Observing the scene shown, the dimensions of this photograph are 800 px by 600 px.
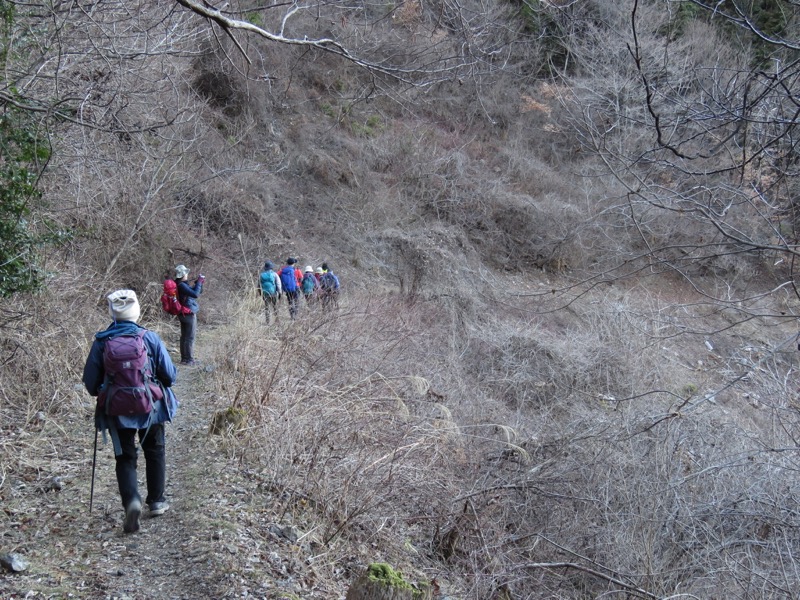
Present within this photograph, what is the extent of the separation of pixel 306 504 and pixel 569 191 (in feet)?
77.2

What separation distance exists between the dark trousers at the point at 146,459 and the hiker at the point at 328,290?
5279 mm

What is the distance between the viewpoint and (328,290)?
11930 mm

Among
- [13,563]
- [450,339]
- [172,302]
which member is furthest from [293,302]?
[13,563]

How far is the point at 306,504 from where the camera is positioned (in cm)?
527

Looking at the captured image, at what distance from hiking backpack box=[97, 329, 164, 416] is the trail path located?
92 cm

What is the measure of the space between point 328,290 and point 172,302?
9.41 feet

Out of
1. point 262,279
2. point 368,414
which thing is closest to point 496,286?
point 262,279

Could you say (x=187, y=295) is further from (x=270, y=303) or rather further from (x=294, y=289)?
(x=294, y=289)

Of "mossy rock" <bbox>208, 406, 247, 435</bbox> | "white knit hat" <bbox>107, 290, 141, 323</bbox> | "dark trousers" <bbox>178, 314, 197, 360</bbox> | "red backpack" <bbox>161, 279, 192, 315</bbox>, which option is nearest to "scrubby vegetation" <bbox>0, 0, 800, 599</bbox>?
"mossy rock" <bbox>208, 406, 247, 435</bbox>

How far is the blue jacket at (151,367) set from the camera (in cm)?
434

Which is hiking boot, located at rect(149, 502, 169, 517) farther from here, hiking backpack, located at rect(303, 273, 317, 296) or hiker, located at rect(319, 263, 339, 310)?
hiking backpack, located at rect(303, 273, 317, 296)

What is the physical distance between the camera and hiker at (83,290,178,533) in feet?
14.2

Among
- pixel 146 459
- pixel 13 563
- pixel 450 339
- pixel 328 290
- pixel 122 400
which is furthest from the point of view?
pixel 450 339

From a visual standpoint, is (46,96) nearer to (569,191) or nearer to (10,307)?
(10,307)
